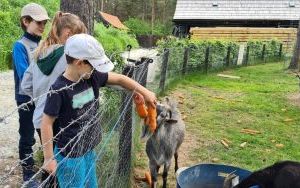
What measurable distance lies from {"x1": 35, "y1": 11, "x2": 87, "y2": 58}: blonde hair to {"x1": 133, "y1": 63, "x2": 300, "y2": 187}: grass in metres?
2.90

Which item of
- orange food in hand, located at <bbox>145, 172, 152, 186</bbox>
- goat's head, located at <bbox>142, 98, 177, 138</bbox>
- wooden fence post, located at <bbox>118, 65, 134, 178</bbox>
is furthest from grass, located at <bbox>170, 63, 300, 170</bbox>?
wooden fence post, located at <bbox>118, 65, 134, 178</bbox>

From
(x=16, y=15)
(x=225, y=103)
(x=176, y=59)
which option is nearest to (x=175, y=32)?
(x=16, y=15)

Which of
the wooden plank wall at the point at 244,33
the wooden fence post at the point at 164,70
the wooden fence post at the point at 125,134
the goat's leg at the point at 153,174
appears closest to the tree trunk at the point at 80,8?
the wooden fence post at the point at 125,134

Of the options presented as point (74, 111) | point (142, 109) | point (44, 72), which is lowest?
point (142, 109)

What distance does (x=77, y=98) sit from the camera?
3006 millimetres

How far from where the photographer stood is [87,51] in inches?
112

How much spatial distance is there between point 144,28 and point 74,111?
172 ft

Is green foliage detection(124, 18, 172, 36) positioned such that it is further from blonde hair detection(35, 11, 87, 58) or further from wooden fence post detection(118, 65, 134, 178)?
blonde hair detection(35, 11, 87, 58)

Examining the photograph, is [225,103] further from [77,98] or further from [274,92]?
[77,98]

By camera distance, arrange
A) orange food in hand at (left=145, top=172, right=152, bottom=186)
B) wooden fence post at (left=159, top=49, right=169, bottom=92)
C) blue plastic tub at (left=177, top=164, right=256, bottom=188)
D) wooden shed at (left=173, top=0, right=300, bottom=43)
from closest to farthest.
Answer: blue plastic tub at (left=177, top=164, right=256, bottom=188) < orange food in hand at (left=145, top=172, right=152, bottom=186) < wooden fence post at (left=159, top=49, right=169, bottom=92) < wooden shed at (left=173, top=0, right=300, bottom=43)

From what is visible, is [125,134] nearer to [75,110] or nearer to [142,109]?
[142,109]

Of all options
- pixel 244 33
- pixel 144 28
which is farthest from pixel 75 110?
pixel 144 28

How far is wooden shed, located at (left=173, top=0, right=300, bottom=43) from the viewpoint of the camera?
34.1 metres

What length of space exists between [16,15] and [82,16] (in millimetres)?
12887
